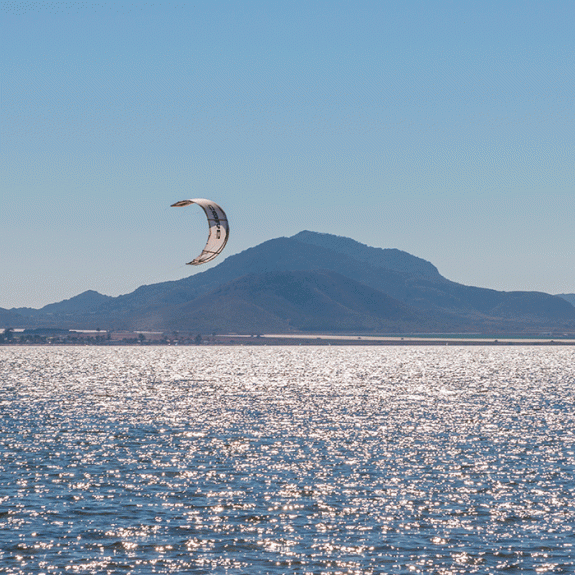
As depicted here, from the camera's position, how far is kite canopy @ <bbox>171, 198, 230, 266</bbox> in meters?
64.2

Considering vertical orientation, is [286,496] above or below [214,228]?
below

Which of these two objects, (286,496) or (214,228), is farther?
(286,496)

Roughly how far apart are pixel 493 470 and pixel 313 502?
2572cm

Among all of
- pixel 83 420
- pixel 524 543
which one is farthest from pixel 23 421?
pixel 524 543

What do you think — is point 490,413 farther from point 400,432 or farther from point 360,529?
point 360,529

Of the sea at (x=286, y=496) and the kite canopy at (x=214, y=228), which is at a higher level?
the kite canopy at (x=214, y=228)

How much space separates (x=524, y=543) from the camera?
54531 mm

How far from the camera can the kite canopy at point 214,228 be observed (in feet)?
211

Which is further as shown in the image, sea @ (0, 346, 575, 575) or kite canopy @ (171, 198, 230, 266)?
kite canopy @ (171, 198, 230, 266)

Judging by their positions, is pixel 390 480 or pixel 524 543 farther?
pixel 390 480

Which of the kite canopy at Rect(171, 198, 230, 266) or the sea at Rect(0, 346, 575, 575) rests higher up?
the kite canopy at Rect(171, 198, 230, 266)

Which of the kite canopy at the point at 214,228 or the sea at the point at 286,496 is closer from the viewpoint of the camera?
the sea at the point at 286,496

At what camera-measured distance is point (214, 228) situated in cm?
6825

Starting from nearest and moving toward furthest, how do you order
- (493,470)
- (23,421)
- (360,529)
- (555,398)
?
(360,529)
(493,470)
(23,421)
(555,398)
